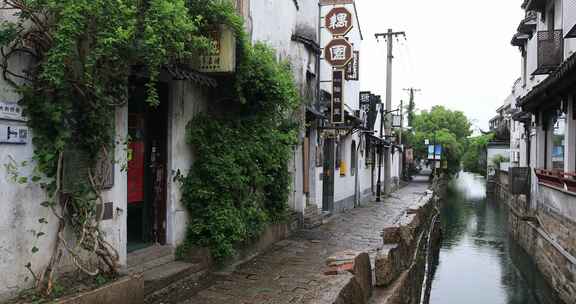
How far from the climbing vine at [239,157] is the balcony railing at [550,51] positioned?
33.3ft

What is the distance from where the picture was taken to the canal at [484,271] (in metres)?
14.5

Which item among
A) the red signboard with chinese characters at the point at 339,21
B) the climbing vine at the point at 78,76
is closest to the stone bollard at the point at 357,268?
the climbing vine at the point at 78,76

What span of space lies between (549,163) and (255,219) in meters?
13.4

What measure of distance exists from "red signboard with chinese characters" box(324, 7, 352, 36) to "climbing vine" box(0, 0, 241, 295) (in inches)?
393

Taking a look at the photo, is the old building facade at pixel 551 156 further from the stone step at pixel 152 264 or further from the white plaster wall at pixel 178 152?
the stone step at pixel 152 264

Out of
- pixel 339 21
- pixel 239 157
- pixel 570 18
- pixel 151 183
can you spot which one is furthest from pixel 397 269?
pixel 339 21

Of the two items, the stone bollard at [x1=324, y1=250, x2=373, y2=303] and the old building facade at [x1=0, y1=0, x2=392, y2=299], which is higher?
the old building facade at [x1=0, y1=0, x2=392, y2=299]

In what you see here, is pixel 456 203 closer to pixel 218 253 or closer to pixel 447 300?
pixel 447 300

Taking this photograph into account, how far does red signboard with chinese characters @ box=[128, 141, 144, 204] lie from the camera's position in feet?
23.1

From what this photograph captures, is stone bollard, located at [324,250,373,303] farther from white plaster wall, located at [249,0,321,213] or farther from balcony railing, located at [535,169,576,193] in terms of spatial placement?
balcony railing, located at [535,169,576,193]

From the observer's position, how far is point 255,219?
29.0ft

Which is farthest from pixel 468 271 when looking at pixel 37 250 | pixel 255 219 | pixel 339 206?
pixel 37 250

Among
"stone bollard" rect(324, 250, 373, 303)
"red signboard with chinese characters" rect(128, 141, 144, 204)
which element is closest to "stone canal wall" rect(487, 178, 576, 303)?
"stone bollard" rect(324, 250, 373, 303)

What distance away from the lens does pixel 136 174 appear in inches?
281
